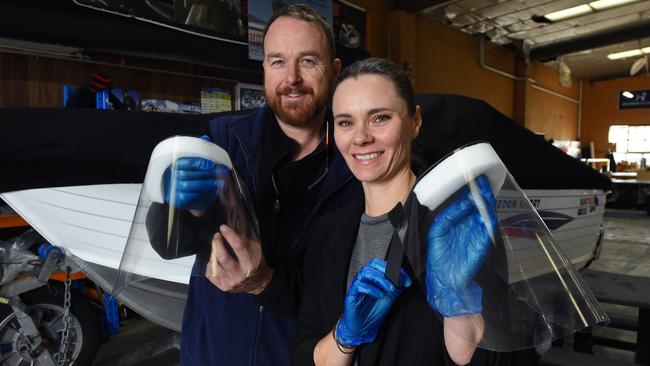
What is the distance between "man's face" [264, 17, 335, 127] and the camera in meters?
1.01

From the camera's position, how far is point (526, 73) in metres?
10.4

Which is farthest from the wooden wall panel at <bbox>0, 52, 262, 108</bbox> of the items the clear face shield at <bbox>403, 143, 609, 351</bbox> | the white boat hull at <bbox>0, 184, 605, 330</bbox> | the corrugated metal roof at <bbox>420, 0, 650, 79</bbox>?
the corrugated metal roof at <bbox>420, 0, 650, 79</bbox>

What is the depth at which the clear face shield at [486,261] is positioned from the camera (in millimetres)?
587

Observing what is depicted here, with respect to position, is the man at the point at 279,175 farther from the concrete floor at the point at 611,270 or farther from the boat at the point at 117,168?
the concrete floor at the point at 611,270

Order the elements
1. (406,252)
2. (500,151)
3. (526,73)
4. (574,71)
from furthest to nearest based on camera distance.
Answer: (574,71) < (526,73) < (500,151) < (406,252)

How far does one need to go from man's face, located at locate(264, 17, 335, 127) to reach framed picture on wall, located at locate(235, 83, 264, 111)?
3481mm

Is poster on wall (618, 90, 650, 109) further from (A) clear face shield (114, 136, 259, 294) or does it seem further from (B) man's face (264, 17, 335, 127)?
(A) clear face shield (114, 136, 259, 294)

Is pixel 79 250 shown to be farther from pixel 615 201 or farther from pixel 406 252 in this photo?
pixel 615 201

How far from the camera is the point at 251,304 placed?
991mm

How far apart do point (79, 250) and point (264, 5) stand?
3304 mm

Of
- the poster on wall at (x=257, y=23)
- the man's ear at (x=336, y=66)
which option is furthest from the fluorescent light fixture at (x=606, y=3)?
the man's ear at (x=336, y=66)

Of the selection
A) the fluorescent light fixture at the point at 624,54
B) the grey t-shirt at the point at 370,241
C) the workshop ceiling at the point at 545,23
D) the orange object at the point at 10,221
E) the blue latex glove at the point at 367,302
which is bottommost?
the orange object at the point at 10,221

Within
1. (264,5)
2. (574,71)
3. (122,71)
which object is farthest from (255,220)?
(574,71)

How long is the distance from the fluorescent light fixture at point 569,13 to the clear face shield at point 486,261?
8.55 m
